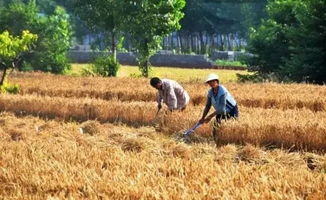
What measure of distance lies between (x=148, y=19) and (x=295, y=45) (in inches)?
302

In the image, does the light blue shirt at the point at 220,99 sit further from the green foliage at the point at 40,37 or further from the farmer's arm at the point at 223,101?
the green foliage at the point at 40,37

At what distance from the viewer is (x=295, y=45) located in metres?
23.6

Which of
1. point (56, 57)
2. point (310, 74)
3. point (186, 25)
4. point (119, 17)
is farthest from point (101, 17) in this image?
point (186, 25)

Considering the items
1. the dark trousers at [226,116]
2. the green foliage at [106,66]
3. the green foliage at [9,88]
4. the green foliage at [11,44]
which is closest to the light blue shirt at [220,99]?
the dark trousers at [226,116]

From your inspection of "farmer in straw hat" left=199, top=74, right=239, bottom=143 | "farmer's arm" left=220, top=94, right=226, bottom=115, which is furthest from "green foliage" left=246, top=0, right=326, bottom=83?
"farmer's arm" left=220, top=94, right=226, bottom=115

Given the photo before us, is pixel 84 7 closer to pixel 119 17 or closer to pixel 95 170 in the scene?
pixel 119 17

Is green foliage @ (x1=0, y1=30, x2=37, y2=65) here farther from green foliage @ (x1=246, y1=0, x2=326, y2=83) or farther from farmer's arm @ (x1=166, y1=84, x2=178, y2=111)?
green foliage @ (x1=246, y1=0, x2=326, y2=83)

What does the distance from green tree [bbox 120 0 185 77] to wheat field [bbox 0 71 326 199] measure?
7.77 meters

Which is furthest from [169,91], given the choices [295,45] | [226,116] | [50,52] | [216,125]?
[50,52]

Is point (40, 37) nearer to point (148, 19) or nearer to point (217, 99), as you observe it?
point (148, 19)

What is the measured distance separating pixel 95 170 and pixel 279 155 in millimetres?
3965

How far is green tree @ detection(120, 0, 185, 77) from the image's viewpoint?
27.4m

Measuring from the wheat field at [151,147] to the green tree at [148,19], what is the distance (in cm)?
777

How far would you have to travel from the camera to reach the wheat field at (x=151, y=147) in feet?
17.9
